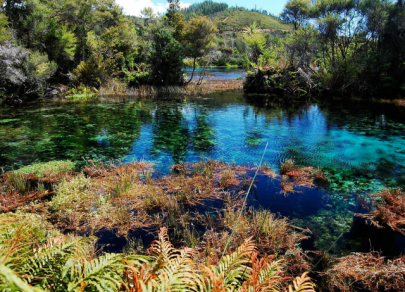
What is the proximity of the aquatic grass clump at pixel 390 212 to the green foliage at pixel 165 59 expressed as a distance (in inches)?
814

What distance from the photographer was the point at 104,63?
22875 mm

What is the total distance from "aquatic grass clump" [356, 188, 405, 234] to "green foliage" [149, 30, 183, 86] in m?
20.7

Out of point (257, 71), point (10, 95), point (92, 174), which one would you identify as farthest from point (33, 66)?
point (257, 71)

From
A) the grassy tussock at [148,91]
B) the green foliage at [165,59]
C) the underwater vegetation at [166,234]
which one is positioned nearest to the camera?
the underwater vegetation at [166,234]

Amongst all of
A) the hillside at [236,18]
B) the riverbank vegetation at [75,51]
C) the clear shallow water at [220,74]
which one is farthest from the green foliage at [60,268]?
the hillside at [236,18]

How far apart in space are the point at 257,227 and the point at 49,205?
14.3ft

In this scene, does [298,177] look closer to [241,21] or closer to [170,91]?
[170,91]

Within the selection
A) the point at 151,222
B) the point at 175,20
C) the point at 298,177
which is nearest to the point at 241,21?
the point at 175,20

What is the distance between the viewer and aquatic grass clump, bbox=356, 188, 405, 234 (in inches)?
181

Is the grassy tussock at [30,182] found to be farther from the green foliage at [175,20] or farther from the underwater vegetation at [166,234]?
the green foliage at [175,20]

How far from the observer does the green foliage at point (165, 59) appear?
870 inches

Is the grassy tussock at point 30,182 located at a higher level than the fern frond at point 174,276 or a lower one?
lower

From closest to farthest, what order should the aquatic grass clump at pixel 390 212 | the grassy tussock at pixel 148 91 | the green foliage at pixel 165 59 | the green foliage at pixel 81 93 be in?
the aquatic grass clump at pixel 390 212 < the green foliage at pixel 81 93 < the green foliage at pixel 165 59 < the grassy tussock at pixel 148 91

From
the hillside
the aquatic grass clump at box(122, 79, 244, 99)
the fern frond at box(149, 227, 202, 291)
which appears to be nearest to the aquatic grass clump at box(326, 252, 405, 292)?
the fern frond at box(149, 227, 202, 291)
